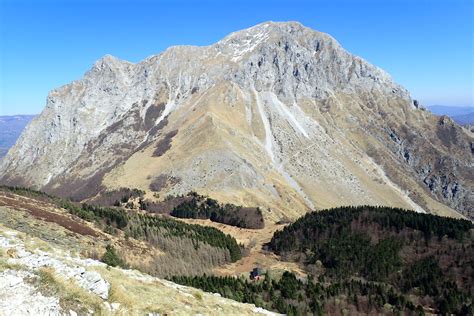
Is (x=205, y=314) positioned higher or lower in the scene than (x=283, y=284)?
higher

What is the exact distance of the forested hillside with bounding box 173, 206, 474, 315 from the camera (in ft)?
350

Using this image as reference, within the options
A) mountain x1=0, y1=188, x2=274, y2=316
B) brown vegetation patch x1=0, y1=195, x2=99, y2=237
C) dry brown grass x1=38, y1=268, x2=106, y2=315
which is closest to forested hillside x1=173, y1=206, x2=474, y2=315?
brown vegetation patch x1=0, y1=195, x2=99, y2=237

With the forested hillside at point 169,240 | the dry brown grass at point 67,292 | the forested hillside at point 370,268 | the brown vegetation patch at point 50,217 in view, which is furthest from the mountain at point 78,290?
the forested hillside at point 169,240

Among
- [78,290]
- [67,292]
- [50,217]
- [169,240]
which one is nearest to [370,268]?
[169,240]

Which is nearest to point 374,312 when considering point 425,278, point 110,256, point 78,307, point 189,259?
point 425,278

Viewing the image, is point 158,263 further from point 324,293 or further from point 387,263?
point 387,263

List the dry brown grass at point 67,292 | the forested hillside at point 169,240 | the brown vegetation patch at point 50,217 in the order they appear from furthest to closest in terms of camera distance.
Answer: the forested hillside at point 169,240 → the brown vegetation patch at point 50,217 → the dry brown grass at point 67,292

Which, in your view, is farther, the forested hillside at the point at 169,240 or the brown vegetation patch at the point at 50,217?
the forested hillside at the point at 169,240

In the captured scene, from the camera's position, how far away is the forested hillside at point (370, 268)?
106562 millimetres

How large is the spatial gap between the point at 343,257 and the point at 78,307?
5978 inches

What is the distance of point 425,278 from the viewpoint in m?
147

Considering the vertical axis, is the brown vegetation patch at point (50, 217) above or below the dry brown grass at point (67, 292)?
below

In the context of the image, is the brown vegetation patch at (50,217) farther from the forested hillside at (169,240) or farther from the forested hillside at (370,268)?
the forested hillside at (370,268)

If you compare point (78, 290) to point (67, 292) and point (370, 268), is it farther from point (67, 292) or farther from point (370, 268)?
point (370, 268)
